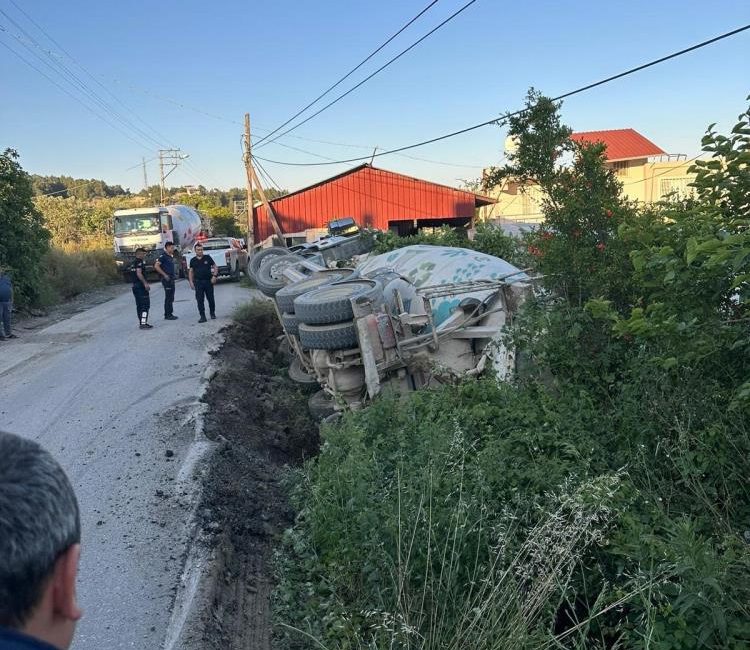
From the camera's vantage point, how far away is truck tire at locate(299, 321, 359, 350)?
696 centimetres

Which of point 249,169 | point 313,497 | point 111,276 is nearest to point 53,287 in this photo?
point 111,276

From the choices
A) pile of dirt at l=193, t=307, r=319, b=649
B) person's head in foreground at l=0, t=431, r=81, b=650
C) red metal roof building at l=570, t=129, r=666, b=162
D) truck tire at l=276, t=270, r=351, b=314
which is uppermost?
red metal roof building at l=570, t=129, r=666, b=162

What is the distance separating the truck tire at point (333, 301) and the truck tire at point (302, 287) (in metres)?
1.14

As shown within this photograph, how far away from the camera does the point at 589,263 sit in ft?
19.0

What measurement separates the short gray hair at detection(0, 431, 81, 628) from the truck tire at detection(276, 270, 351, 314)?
7.52 m

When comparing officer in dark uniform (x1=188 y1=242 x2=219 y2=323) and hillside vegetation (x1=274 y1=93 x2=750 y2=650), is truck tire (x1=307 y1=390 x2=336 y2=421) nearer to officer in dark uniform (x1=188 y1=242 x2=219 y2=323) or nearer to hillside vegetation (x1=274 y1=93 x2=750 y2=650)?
hillside vegetation (x1=274 y1=93 x2=750 y2=650)

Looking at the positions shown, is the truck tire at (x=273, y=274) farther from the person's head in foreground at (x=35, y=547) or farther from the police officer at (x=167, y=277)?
the person's head in foreground at (x=35, y=547)

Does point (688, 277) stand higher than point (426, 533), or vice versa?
point (688, 277)

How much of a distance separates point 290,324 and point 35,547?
7749 mm

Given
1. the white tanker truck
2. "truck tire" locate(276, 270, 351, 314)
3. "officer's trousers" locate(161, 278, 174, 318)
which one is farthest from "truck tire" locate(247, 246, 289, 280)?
the white tanker truck

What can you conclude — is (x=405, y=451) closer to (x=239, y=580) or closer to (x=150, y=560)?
(x=239, y=580)

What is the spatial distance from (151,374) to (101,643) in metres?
5.81

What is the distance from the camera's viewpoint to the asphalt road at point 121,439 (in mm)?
3902

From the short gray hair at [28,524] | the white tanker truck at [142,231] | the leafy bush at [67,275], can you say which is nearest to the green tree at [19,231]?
the leafy bush at [67,275]
